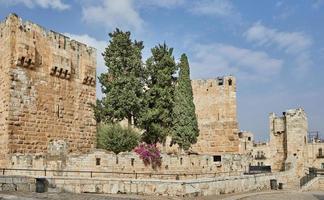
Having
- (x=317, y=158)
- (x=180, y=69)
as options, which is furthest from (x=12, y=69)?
(x=317, y=158)

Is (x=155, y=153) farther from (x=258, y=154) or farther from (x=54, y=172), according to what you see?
(x=258, y=154)

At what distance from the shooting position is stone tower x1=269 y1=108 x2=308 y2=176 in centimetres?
3353

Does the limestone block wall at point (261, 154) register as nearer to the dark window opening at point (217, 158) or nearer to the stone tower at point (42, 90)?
the dark window opening at point (217, 158)

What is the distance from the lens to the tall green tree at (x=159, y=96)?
2525cm

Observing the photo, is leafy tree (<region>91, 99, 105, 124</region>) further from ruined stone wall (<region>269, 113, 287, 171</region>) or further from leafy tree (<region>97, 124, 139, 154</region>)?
ruined stone wall (<region>269, 113, 287, 171</region>)

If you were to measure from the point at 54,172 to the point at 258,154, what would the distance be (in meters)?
41.4

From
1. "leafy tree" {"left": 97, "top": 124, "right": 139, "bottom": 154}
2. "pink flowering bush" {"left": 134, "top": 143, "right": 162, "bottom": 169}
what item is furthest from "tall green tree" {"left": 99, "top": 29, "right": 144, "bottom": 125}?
"pink flowering bush" {"left": 134, "top": 143, "right": 162, "bottom": 169}

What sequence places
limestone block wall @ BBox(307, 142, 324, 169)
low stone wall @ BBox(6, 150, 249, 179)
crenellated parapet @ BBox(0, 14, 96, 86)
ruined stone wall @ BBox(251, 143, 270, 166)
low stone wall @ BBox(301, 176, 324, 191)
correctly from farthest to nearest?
ruined stone wall @ BBox(251, 143, 270, 166), limestone block wall @ BBox(307, 142, 324, 169), low stone wall @ BBox(301, 176, 324, 191), crenellated parapet @ BBox(0, 14, 96, 86), low stone wall @ BBox(6, 150, 249, 179)

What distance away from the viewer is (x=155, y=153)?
A: 2109 centimetres

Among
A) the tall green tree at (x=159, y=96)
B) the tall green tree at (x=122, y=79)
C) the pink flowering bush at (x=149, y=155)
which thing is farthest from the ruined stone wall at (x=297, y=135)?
the pink flowering bush at (x=149, y=155)

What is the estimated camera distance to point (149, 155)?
20688 millimetres

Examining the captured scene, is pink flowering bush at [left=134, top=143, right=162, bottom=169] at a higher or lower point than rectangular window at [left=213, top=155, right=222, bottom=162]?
higher

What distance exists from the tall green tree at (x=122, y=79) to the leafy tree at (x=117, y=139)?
2059 millimetres

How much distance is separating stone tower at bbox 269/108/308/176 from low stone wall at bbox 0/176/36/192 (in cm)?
2329
